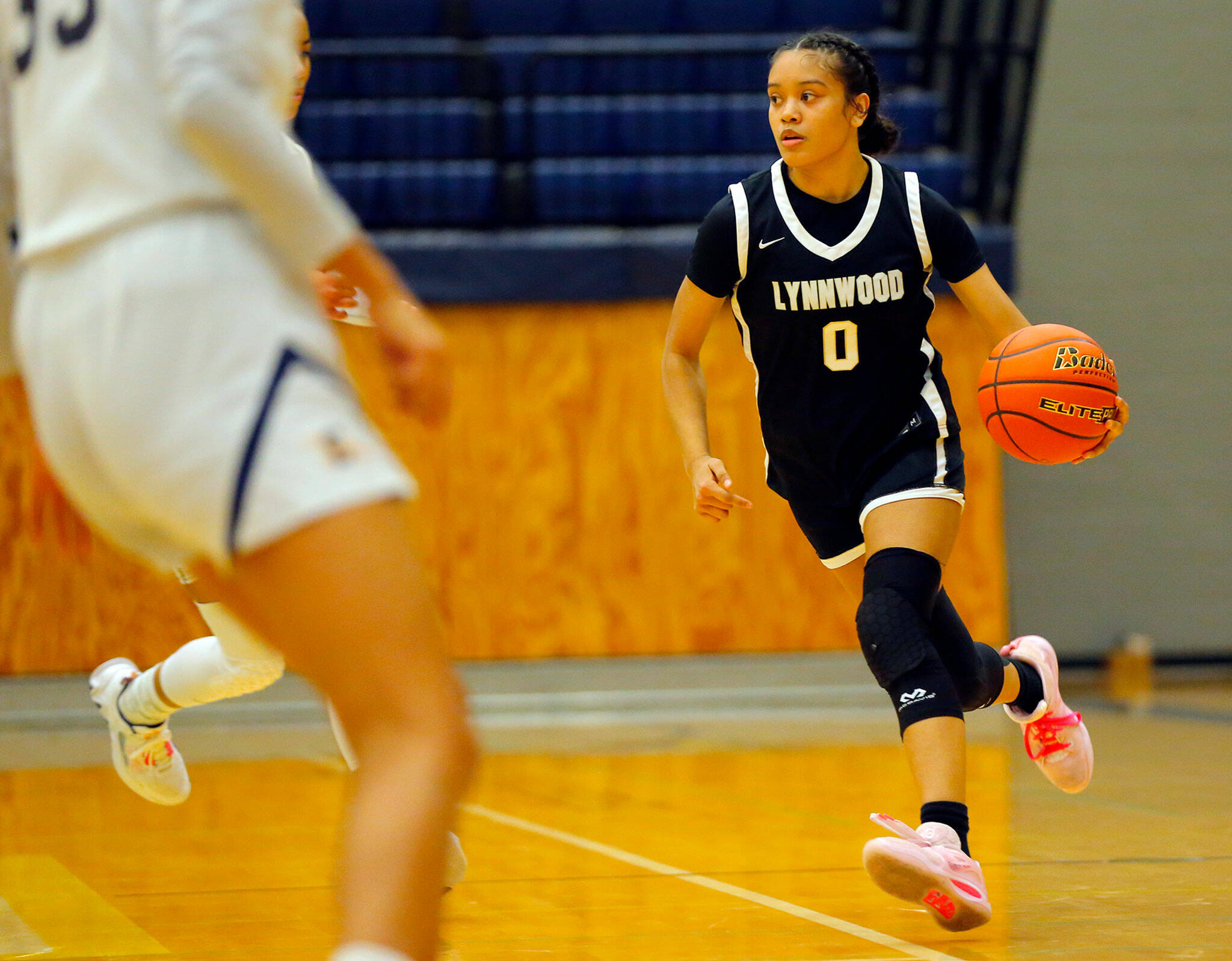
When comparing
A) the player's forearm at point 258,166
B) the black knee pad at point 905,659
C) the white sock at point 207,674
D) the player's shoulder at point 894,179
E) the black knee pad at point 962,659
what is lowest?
the white sock at point 207,674

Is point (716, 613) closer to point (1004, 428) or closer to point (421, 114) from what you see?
point (421, 114)

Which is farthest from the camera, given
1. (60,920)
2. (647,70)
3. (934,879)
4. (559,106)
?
(647,70)

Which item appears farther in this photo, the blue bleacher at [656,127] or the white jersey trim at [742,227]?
the blue bleacher at [656,127]

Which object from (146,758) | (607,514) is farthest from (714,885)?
(607,514)

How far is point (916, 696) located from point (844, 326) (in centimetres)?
81

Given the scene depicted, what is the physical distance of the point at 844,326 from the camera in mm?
3199

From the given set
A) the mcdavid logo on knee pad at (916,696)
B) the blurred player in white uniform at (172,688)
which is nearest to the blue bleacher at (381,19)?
the blurred player in white uniform at (172,688)

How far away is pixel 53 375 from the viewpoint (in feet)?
4.62

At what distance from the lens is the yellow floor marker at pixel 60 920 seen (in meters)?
2.81

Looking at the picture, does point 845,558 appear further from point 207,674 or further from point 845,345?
point 207,674

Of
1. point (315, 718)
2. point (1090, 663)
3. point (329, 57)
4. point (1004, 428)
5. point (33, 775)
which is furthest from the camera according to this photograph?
point (1090, 663)

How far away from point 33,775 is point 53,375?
4.64 m

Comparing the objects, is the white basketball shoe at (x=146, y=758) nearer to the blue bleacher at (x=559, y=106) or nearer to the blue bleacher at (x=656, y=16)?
the blue bleacher at (x=559, y=106)

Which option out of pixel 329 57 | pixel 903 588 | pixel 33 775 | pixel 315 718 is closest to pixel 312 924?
pixel 903 588
